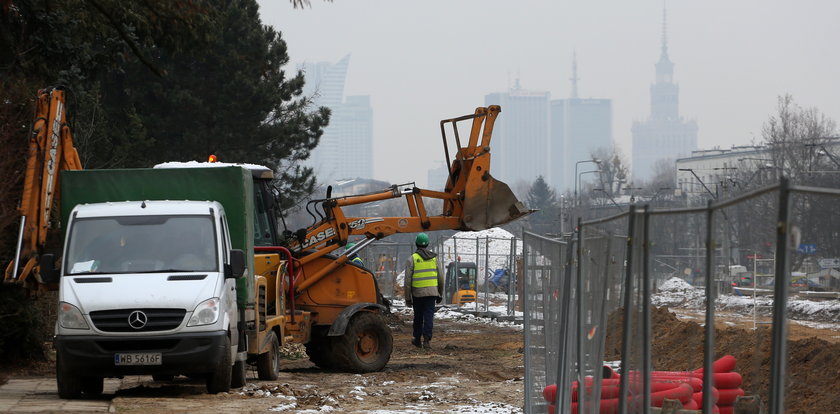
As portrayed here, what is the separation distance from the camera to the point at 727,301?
4.28 m

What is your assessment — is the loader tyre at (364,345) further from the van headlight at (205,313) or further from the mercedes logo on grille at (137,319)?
the mercedes logo on grille at (137,319)

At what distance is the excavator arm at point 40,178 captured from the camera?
46.0 ft

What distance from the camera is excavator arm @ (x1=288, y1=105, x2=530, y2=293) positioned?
1853cm

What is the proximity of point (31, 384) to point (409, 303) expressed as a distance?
8.30m

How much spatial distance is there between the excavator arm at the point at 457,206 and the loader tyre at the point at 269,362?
9.41 ft

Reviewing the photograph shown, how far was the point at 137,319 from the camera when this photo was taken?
12180 millimetres

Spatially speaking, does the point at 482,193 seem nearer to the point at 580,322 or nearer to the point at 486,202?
the point at 486,202

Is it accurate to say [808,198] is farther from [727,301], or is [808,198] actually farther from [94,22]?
[94,22]

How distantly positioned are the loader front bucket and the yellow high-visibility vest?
2681 mm

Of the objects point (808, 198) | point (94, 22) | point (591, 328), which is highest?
point (94, 22)

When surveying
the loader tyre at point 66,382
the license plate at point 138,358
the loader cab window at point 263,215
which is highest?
the loader cab window at point 263,215

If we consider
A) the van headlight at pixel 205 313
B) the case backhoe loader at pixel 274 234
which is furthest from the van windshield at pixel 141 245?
the van headlight at pixel 205 313

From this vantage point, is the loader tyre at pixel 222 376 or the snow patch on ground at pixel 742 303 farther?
the loader tyre at pixel 222 376

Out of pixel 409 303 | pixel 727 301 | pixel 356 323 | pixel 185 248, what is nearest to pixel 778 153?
pixel 409 303
